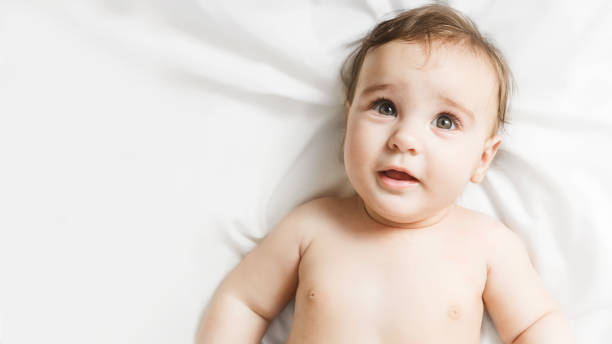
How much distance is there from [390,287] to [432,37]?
1.49 ft

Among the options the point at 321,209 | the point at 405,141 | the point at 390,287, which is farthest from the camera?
the point at 321,209

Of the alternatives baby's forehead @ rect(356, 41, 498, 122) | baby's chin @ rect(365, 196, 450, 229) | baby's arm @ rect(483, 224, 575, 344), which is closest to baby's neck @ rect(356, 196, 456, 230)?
baby's chin @ rect(365, 196, 450, 229)

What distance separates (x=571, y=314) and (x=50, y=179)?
1.07 m

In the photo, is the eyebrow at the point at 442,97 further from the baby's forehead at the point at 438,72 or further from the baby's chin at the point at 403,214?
the baby's chin at the point at 403,214

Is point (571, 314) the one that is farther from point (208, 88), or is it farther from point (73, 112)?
point (73, 112)

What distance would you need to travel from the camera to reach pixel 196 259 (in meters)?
1.43

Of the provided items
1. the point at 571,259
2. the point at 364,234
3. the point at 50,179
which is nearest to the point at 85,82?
the point at 50,179

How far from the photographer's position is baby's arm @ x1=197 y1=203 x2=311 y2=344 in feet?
4.42

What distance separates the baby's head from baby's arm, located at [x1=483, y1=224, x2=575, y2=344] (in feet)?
0.53

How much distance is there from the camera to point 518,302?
4.28 feet

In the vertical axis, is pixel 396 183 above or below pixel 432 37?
below

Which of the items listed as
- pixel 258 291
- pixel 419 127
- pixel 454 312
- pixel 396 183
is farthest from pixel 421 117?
pixel 258 291

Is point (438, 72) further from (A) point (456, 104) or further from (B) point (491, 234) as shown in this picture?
(B) point (491, 234)

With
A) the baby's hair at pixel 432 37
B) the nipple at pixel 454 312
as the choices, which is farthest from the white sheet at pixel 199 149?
the nipple at pixel 454 312
